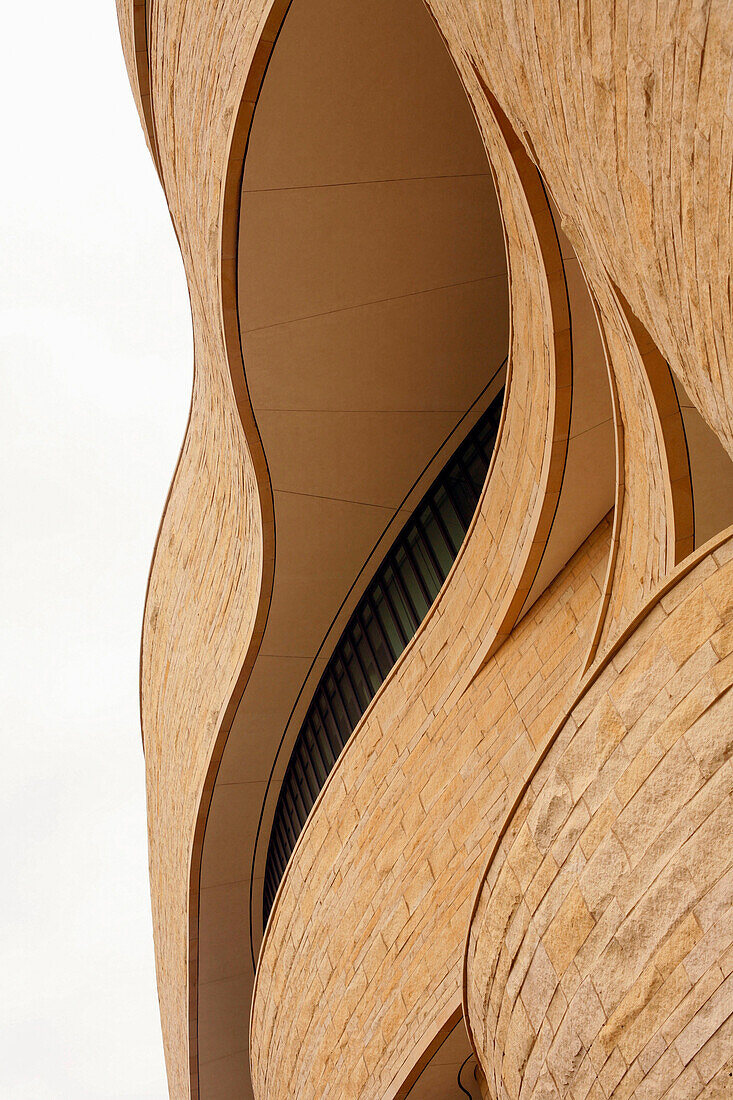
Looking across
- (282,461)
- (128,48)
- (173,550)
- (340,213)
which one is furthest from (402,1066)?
(128,48)

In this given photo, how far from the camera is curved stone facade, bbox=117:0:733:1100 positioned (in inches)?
Answer: 117

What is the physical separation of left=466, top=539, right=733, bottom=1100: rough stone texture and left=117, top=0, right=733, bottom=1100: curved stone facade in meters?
0.01

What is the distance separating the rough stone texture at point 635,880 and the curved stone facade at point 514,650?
1 cm

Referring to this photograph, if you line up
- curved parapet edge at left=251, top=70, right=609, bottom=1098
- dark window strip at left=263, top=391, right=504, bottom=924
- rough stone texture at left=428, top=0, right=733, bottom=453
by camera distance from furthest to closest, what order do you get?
dark window strip at left=263, top=391, right=504, bottom=924, curved parapet edge at left=251, top=70, right=609, bottom=1098, rough stone texture at left=428, top=0, right=733, bottom=453

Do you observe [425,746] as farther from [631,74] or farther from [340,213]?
[631,74]

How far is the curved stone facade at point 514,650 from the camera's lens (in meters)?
2.96

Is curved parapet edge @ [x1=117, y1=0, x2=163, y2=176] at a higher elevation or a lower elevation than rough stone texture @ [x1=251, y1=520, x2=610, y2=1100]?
higher

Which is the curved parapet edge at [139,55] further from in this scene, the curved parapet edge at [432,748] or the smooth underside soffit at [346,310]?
the curved parapet edge at [432,748]

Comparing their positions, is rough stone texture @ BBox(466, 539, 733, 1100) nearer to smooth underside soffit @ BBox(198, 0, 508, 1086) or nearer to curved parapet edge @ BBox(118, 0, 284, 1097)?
smooth underside soffit @ BBox(198, 0, 508, 1086)

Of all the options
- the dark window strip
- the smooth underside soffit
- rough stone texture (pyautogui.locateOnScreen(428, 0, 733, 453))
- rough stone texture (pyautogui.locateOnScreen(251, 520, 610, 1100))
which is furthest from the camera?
the dark window strip

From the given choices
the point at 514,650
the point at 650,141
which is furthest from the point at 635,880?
the point at 514,650

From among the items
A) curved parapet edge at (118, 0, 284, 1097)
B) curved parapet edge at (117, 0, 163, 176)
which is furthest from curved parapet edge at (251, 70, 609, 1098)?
curved parapet edge at (117, 0, 163, 176)

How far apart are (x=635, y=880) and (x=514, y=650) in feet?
11.8

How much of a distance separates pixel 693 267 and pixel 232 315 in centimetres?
599
